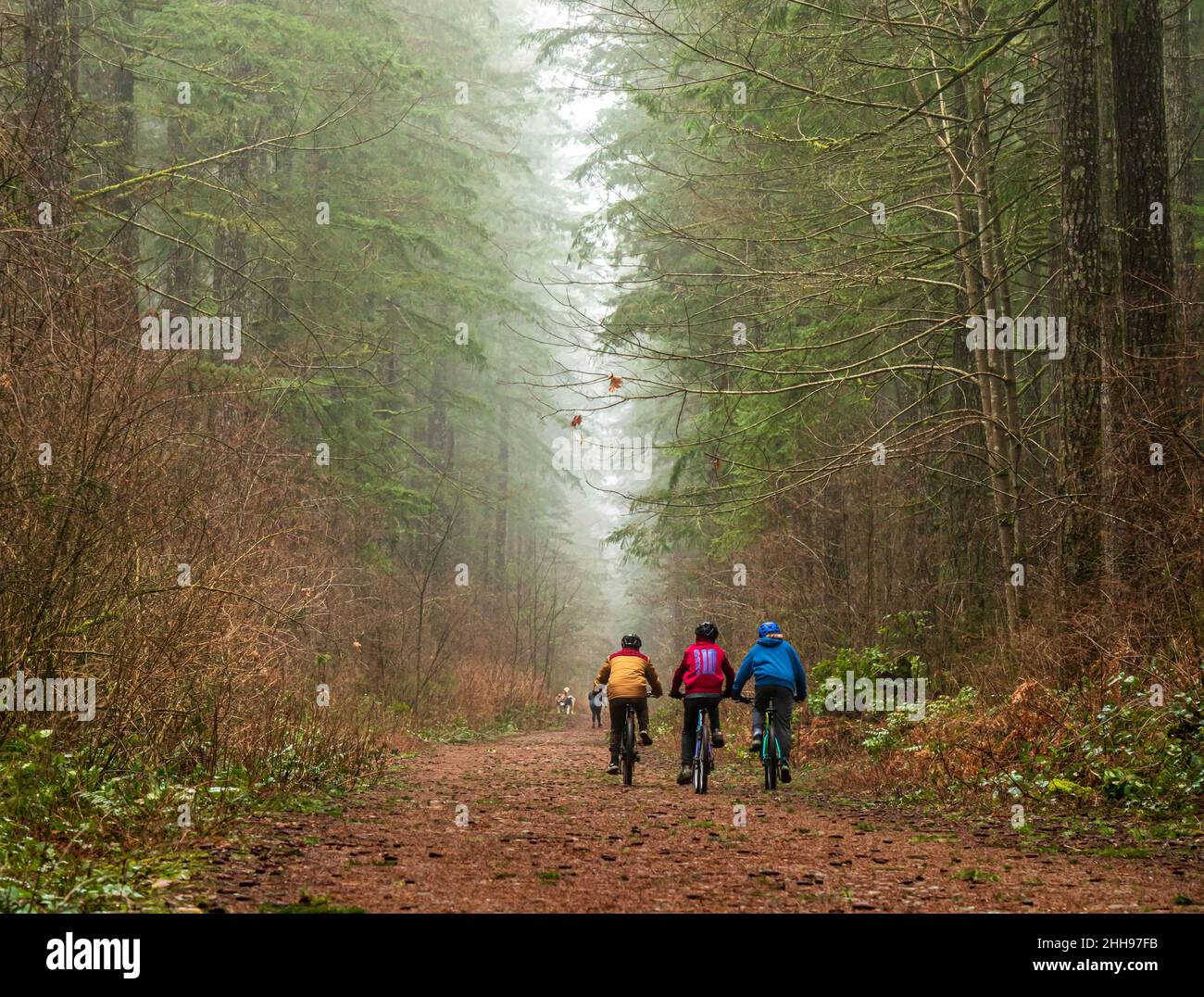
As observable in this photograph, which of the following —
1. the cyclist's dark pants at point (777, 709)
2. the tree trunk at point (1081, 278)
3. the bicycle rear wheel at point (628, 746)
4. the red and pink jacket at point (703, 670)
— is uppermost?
the tree trunk at point (1081, 278)

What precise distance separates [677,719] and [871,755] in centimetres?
1126

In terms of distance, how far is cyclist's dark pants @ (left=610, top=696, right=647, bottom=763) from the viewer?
12.4 meters

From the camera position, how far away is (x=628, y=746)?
12391 millimetres

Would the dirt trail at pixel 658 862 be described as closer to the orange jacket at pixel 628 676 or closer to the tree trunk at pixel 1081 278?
the orange jacket at pixel 628 676

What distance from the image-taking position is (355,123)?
22.9m

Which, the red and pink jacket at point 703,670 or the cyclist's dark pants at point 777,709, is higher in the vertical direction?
the red and pink jacket at point 703,670

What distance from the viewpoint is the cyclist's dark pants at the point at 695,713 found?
450 inches

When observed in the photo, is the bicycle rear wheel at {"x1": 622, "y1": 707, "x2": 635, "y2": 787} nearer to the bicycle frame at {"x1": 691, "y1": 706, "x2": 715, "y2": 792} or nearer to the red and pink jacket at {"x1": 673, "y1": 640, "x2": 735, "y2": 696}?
the bicycle frame at {"x1": 691, "y1": 706, "x2": 715, "y2": 792}

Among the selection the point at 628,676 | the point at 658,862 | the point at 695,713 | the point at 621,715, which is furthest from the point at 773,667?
the point at 658,862

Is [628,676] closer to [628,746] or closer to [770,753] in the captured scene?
[628,746]

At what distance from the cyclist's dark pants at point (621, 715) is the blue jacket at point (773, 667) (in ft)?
5.07

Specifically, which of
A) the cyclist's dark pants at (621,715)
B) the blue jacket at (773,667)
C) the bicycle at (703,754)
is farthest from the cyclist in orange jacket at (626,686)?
the blue jacket at (773,667)

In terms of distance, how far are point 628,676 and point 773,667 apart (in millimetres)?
2014
